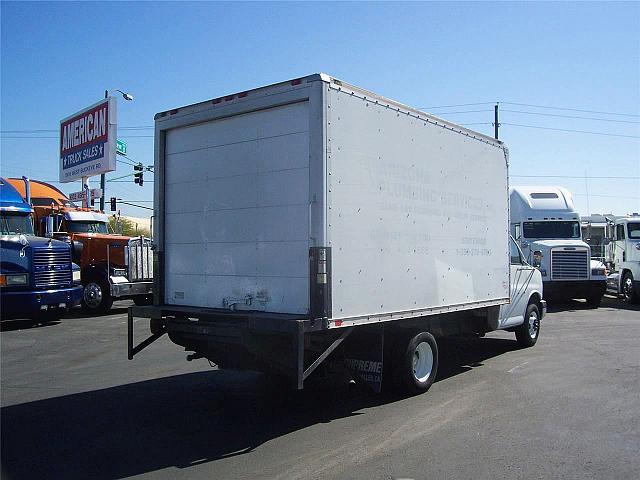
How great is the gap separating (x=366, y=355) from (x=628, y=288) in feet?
53.2

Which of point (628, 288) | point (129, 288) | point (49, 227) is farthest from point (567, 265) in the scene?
point (49, 227)

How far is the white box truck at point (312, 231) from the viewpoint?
5.95 meters

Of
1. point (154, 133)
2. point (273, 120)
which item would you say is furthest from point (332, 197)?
point (154, 133)

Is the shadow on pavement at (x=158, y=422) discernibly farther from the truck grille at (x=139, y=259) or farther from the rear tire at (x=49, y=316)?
the rear tire at (x=49, y=316)

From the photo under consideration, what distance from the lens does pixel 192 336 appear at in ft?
22.2

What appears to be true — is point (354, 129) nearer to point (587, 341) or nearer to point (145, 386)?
point (145, 386)

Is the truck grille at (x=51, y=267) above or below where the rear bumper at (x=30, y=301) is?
above

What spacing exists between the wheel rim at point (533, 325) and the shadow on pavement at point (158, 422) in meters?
2.88

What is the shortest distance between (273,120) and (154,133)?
2110mm

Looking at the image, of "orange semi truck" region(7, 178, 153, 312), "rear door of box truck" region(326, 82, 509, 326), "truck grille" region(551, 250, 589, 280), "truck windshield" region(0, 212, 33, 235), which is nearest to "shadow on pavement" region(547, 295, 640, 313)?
"truck grille" region(551, 250, 589, 280)

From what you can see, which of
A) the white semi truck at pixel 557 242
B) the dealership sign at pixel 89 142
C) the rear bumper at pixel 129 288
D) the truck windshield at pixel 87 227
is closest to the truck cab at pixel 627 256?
the white semi truck at pixel 557 242

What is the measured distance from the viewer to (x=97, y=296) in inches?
651

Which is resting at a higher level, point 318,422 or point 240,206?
point 240,206

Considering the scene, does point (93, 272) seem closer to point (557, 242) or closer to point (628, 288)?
point (557, 242)
